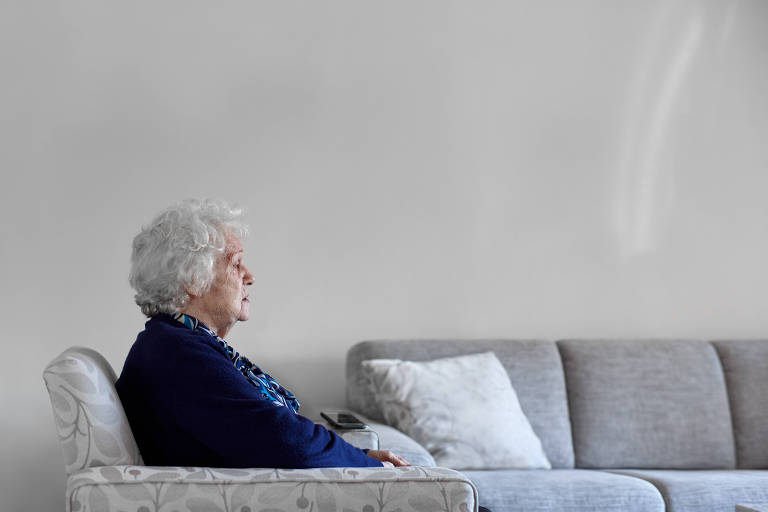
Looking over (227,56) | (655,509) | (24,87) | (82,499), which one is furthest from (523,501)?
(24,87)

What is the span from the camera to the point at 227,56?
133 inches

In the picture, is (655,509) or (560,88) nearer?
(655,509)

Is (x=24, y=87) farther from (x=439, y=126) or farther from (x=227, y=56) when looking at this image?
(x=439, y=126)

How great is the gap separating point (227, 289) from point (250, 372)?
0.20 metres

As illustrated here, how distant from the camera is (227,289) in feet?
6.79

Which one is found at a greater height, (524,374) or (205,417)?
(205,417)

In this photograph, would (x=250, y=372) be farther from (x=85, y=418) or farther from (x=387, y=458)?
(x=85, y=418)

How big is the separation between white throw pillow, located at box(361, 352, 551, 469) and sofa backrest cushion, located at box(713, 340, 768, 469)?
756 mm

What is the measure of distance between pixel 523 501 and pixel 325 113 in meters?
1.62

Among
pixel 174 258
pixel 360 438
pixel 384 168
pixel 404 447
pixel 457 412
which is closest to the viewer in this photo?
pixel 174 258

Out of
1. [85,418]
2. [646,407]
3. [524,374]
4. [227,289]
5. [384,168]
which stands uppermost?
[384,168]

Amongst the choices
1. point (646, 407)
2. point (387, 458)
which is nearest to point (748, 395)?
point (646, 407)

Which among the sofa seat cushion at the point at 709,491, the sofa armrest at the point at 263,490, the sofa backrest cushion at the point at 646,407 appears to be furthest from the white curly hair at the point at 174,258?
the sofa backrest cushion at the point at 646,407

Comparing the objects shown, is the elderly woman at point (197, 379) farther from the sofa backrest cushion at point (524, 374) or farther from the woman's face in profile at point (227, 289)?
the sofa backrest cushion at point (524, 374)
